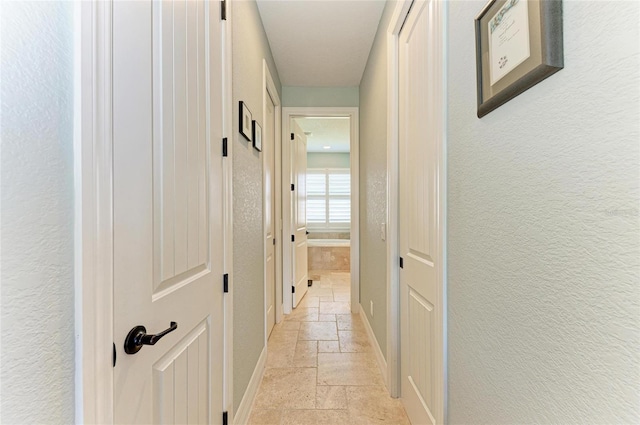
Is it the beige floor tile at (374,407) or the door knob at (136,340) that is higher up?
the door knob at (136,340)

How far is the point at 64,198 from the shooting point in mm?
538

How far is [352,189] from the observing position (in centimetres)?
334

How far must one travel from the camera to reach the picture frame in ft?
2.01

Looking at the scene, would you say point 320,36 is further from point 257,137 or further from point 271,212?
point 271,212

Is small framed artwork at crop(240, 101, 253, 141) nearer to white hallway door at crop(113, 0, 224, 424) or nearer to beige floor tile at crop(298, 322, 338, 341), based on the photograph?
white hallway door at crop(113, 0, 224, 424)

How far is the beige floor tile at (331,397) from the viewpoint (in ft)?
5.89

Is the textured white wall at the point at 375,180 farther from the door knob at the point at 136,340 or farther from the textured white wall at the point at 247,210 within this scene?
the door knob at the point at 136,340

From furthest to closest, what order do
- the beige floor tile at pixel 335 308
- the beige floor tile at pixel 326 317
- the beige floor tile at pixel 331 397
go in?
the beige floor tile at pixel 335 308 → the beige floor tile at pixel 326 317 → the beige floor tile at pixel 331 397

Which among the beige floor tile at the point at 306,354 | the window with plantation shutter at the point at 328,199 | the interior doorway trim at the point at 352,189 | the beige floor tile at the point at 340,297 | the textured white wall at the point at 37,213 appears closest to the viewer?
the textured white wall at the point at 37,213

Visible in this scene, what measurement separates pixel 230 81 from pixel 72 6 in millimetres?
912

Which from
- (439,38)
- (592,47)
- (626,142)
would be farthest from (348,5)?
(626,142)

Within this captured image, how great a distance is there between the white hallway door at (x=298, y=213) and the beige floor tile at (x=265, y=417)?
1724 millimetres

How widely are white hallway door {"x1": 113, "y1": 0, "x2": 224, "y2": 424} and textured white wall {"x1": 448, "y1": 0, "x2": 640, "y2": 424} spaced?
0.91m

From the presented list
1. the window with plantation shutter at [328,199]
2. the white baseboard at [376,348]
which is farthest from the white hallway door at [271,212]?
the window with plantation shutter at [328,199]
